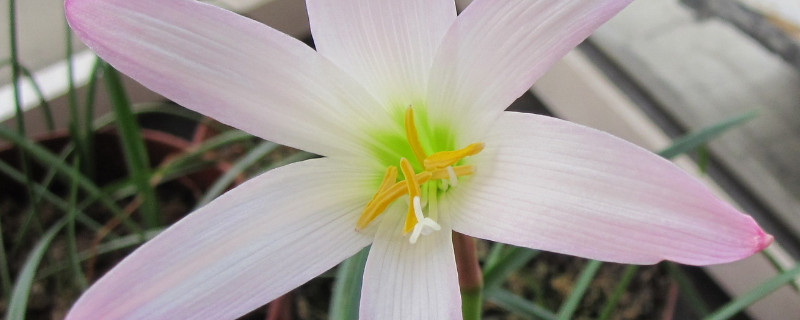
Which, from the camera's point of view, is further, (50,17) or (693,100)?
(50,17)

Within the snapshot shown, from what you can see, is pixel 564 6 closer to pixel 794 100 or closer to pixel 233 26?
pixel 233 26

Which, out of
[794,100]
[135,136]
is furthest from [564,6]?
[794,100]

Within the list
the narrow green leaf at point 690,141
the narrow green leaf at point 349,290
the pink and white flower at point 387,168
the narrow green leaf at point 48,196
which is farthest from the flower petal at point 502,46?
the narrow green leaf at point 48,196

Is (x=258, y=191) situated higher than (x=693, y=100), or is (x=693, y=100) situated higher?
(x=693, y=100)

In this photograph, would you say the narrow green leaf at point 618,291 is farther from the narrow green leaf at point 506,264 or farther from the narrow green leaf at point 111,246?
the narrow green leaf at point 111,246

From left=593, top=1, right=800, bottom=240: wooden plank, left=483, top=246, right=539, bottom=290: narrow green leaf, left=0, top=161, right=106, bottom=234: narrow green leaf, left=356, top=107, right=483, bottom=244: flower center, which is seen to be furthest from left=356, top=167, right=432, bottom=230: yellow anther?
left=593, top=1, right=800, bottom=240: wooden plank

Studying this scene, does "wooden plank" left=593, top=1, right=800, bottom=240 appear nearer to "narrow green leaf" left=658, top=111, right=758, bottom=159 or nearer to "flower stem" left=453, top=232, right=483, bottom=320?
"narrow green leaf" left=658, top=111, right=758, bottom=159
